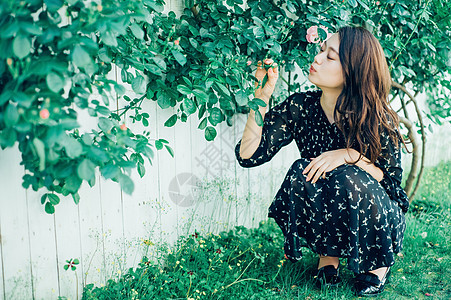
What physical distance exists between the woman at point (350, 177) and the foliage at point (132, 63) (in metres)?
0.29

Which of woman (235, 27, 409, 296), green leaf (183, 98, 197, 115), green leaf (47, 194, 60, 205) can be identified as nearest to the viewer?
green leaf (47, 194, 60, 205)

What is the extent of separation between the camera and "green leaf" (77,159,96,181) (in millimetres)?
1261

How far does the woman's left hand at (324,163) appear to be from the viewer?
215cm

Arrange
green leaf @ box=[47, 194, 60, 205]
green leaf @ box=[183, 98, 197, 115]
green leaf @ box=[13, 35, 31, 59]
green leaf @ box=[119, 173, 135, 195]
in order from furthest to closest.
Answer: green leaf @ box=[183, 98, 197, 115] → green leaf @ box=[47, 194, 60, 205] → green leaf @ box=[119, 173, 135, 195] → green leaf @ box=[13, 35, 31, 59]

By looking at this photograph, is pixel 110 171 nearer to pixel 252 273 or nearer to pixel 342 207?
pixel 342 207

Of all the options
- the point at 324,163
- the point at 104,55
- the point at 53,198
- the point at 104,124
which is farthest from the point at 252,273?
the point at 104,55

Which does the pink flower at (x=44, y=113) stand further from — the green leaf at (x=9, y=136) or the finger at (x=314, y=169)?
the finger at (x=314, y=169)

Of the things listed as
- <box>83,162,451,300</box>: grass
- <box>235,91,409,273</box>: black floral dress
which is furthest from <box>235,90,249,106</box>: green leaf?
<box>83,162,451,300</box>: grass

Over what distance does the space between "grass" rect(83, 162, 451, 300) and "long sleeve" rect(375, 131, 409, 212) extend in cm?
52

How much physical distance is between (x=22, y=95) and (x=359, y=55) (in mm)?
1565

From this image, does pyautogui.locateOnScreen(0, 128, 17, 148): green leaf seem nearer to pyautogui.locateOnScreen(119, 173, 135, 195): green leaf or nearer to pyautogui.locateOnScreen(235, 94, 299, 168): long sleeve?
pyautogui.locateOnScreen(119, 173, 135, 195): green leaf

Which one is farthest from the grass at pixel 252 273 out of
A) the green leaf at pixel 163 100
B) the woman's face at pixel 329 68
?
the woman's face at pixel 329 68

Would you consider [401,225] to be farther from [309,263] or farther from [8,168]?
[8,168]

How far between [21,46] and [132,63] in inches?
26.3
